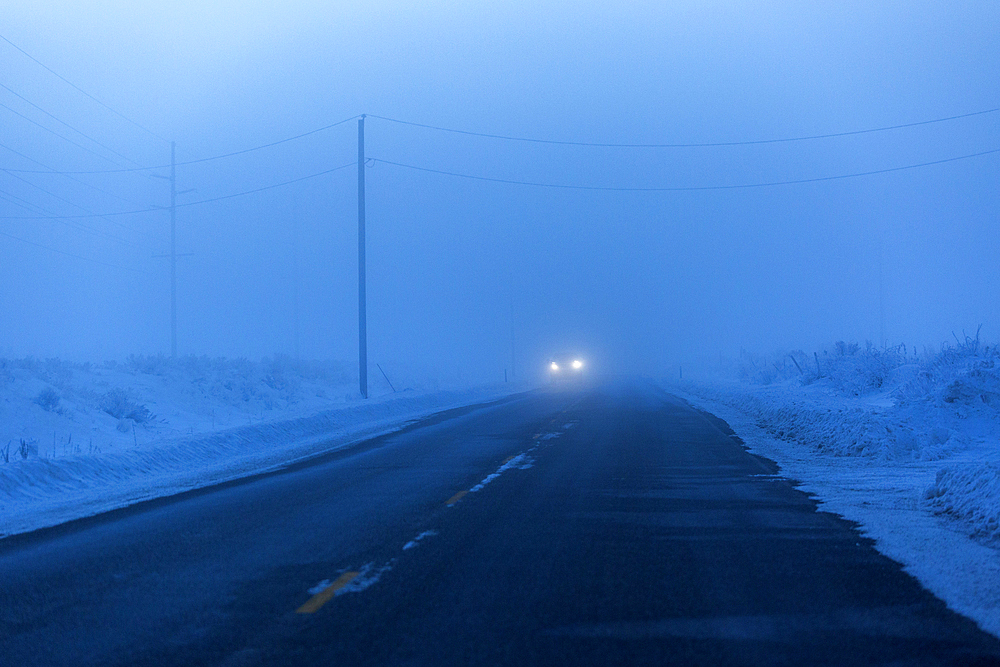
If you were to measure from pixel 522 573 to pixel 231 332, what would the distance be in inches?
4861

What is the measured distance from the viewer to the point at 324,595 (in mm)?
6891

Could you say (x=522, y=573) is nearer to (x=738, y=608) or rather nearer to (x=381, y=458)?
(x=738, y=608)

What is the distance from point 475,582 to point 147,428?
20.5 metres

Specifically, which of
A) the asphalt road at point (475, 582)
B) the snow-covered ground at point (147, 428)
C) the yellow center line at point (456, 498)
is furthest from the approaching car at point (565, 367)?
the asphalt road at point (475, 582)

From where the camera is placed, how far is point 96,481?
583 inches

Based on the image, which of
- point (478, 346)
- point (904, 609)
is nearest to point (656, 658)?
point (904, 609)

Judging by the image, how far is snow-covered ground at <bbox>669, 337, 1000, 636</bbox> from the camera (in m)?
7.82

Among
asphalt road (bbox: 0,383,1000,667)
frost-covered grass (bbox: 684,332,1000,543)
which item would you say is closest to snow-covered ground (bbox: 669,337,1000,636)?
frost-covered grass (bbox: 684,332,1000,543)

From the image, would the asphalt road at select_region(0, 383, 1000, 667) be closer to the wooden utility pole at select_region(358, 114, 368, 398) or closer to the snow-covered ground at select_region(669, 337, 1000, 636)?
the snow-covered ground at select_region(669, 337, 1000, 636)

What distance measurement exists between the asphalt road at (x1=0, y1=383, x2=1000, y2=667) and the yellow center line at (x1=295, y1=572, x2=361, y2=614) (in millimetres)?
25

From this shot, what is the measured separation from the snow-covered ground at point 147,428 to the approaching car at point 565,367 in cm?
4830

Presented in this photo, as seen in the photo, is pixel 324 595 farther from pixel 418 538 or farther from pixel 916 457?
pixel 916 457

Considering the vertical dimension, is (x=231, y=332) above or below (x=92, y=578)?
above

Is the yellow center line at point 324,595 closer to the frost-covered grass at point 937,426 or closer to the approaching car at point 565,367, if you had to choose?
the frost-covered grass at point 937,426
